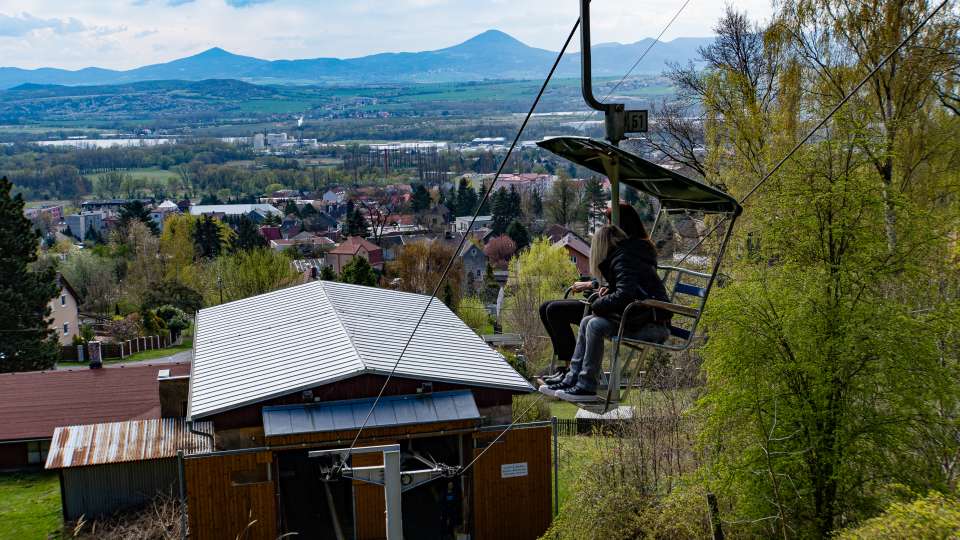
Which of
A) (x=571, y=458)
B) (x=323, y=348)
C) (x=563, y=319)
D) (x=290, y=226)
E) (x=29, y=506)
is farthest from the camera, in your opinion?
(x=290, y=226)

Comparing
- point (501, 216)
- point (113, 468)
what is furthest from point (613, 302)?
point (501, 216)

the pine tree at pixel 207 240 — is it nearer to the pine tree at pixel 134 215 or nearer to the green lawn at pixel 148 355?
the pine tree at pixel 134 215

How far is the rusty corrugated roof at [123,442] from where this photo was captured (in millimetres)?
22828

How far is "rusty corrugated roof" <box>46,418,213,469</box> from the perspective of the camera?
899 inches

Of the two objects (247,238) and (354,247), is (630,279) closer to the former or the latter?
(247,238)

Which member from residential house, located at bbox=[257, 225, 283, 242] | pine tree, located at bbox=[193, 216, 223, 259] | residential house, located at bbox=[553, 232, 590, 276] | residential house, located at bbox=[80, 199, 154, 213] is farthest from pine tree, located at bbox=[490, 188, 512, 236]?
residential house, located at bbox=[80, 199, 154, 213]

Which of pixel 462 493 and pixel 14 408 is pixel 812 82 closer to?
pixel 462 493

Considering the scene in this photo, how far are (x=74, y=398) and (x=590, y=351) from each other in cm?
2799

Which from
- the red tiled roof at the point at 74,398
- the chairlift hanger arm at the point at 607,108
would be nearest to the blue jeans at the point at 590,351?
the chairlift hanger arm at the point at 607,108

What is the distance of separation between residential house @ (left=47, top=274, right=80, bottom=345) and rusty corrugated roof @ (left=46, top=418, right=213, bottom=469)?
133 ft

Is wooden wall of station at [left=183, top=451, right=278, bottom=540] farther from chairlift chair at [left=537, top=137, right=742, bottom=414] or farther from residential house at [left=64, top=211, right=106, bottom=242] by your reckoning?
residential house at [left=64, top=211, right=106, bottom=242]

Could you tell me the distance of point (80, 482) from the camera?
74.8 feet

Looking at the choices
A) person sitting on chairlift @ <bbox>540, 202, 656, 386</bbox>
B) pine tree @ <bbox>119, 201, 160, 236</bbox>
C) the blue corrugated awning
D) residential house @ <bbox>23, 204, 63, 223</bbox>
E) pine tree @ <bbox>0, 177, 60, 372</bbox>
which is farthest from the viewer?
residential house @ <bbox>23, 204, 63, 223</bbox>

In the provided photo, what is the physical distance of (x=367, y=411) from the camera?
19359 millimetres
